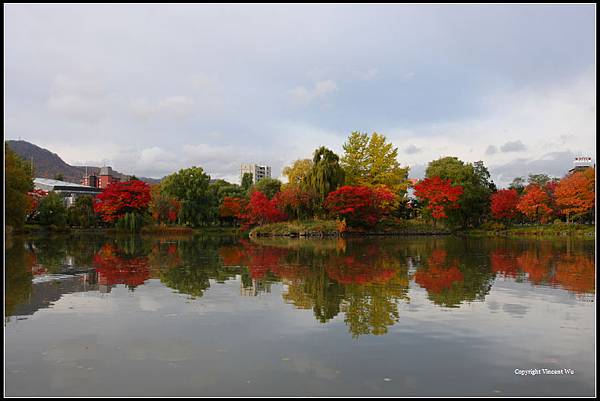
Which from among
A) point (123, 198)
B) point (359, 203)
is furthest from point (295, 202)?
point (123, 198)

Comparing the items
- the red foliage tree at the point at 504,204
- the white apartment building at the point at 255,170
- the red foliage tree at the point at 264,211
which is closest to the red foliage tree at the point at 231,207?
the red foliage tree at the point at 264,211

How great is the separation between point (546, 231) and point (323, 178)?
18.8 m

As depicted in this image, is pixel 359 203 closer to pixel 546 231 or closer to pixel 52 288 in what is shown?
pixel 546 231

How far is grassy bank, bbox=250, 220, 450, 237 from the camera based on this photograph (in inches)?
1318

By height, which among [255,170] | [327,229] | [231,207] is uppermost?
[255,170]

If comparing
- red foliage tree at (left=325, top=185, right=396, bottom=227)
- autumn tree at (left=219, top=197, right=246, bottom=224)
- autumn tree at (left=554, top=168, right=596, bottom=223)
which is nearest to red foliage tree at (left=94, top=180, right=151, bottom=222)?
autumn tree at (left=219, top=197, right=246, bottom=224)

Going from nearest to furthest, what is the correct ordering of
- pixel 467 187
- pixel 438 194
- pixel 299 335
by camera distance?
pixel 299 335, pixel 438 194, pixel 467 187

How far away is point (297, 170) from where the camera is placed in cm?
4278

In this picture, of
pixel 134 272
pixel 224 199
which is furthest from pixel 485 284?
pixel 224 199

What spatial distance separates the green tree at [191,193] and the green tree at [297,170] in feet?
30.9

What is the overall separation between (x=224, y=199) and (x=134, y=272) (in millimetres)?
40029

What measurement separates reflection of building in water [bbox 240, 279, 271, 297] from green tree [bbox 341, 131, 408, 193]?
31.0 metres

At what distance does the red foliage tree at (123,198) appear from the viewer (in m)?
40.4

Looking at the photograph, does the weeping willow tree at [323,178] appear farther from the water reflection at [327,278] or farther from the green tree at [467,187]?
the water reflection at [327,278]
